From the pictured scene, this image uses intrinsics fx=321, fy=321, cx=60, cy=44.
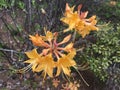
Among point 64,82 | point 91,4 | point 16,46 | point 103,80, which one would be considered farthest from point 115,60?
point 16,46

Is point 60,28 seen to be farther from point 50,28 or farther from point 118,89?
point 118,89

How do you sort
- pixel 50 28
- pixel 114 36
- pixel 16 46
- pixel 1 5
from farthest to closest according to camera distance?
pixel 1 5 < pixel 16 46 < pixel 114 36 < pixel 50 28

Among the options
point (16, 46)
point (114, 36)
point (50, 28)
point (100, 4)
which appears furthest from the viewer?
point (100, 4)

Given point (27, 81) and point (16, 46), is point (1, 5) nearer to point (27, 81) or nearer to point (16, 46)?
point (16, 46)

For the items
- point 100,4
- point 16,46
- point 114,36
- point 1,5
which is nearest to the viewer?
point 114,36

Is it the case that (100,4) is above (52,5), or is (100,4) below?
below

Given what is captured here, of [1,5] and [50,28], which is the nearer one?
[50,28]

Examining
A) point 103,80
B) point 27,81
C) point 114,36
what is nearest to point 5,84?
point 27,81

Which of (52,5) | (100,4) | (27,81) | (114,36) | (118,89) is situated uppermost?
(52,5)

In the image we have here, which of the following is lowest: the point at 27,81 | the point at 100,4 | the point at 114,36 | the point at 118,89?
the point at 118,89
